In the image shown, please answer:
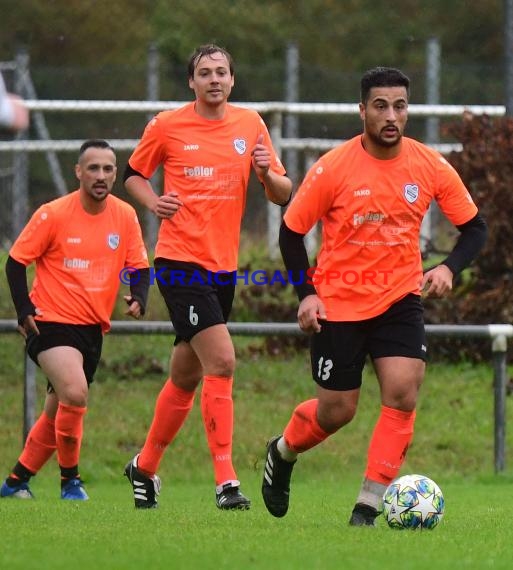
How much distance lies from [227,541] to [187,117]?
3.10m

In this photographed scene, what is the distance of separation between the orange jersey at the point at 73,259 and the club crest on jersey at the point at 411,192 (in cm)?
284

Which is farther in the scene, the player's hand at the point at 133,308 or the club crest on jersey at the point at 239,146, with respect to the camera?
the player's hand at the point at 133,308

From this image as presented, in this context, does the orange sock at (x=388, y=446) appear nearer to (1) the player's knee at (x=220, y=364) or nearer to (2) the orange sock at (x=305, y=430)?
(2) the orange sock at (x=305, y=430)

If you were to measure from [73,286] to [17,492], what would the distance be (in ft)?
4.97

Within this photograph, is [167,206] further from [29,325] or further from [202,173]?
[29,325]

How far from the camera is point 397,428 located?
7895 millimetres

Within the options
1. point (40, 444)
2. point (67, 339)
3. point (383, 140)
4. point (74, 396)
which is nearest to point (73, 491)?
point (40, 444)

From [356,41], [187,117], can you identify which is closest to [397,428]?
[187,117]

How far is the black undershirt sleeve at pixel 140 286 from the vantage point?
33.2 feet

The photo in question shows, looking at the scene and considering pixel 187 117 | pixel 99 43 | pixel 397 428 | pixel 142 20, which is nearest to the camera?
pixel 397 428

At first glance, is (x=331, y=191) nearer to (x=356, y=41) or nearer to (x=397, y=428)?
(x=397, y=428)

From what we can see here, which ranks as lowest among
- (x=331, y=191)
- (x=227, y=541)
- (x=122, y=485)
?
(x=122, y=485)

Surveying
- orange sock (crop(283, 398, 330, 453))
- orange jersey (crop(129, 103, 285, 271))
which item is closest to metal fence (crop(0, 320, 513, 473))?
orange jersey (crop(129, 103, 285, 271))

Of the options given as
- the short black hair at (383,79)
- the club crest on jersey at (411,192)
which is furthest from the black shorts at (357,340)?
the short black hair at (383,79)
